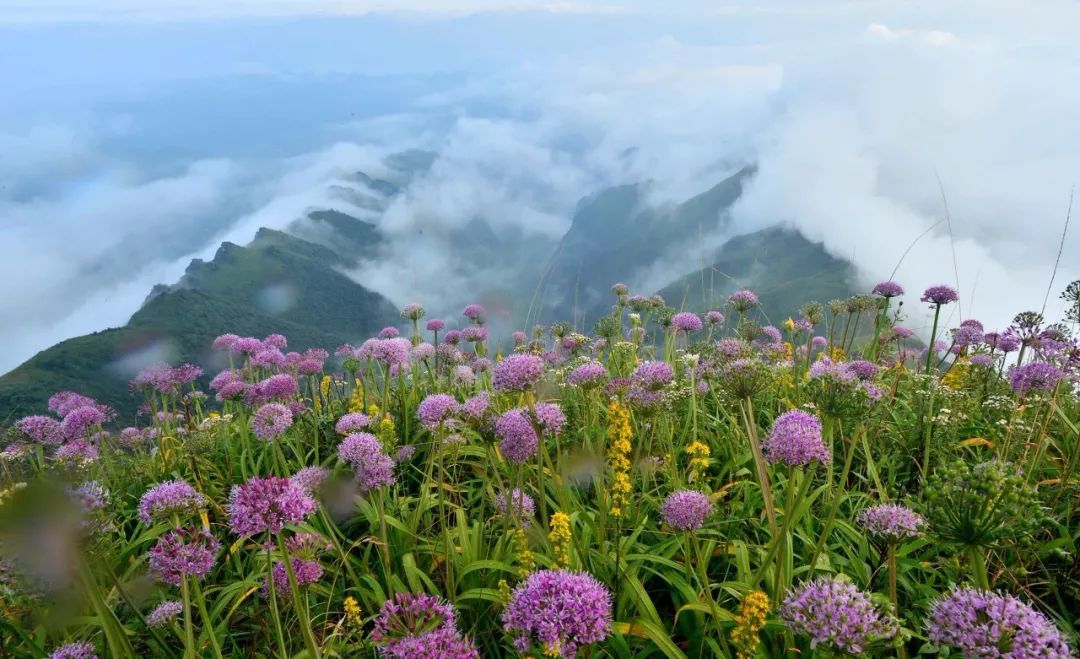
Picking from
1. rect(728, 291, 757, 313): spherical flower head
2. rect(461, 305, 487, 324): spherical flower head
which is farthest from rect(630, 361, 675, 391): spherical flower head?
rect(461, 305, 487, 324): spherical flower head

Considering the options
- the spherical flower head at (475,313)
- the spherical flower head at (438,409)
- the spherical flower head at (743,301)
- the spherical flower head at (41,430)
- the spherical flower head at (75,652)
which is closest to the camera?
the spherical flower head at (75,652)

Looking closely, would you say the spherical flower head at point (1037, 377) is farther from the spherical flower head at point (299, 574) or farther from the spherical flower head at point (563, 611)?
the spherical flower head at point (299, 574)

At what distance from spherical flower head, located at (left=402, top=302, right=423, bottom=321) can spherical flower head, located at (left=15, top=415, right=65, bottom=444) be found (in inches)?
157

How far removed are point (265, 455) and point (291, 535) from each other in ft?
4.42

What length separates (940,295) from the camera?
22.9 feet

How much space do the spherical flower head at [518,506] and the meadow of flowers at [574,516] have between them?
0.06 metres

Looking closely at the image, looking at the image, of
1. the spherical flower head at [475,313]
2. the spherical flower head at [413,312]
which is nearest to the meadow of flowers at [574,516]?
the spherical flower head at [475,313]

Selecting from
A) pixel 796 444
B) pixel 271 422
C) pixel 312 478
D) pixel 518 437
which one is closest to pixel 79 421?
pixel 271 422

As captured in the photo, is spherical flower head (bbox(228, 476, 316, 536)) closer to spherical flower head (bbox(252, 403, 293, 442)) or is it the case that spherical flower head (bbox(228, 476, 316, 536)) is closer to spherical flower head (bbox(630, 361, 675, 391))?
spherical flower head (bbox(252, 403, 293, 442))

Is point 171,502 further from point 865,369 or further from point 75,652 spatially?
point 865,369

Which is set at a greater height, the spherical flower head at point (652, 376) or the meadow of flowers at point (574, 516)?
the spherical flower head at point (652, 376)

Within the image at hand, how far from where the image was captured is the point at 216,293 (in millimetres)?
191500

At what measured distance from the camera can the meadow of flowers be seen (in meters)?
2.71

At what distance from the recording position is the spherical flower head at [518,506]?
404cm
